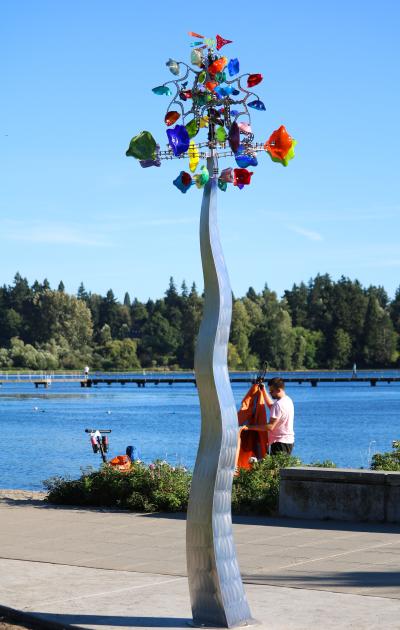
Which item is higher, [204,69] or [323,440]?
[204,69]

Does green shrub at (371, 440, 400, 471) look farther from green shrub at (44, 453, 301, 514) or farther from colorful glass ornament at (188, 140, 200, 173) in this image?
colorful glass ornament at (188, 140, 200, 173)

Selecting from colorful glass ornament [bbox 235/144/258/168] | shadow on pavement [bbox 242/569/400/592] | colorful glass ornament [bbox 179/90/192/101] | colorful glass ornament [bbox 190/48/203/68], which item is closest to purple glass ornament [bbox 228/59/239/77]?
colorful glass ornament [bbox 190/48/203/68]

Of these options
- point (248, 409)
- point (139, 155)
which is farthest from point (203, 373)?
point (248, 409)

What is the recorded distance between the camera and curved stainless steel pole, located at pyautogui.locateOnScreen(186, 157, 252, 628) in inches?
321

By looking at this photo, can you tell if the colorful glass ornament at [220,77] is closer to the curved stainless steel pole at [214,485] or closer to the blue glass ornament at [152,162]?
the blue glass ornament at [152,162]

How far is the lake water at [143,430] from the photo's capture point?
38.2 metres

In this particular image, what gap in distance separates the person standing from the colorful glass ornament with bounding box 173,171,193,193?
642 cm

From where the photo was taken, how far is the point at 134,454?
64.8 ft

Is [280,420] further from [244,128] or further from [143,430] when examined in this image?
[143,430]

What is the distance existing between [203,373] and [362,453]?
1426 inches

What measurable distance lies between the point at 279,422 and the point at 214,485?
686 cm

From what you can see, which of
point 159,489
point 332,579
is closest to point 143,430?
point 159,489

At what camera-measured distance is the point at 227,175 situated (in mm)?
8688

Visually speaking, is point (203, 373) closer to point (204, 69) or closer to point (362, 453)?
point (204, 69)
